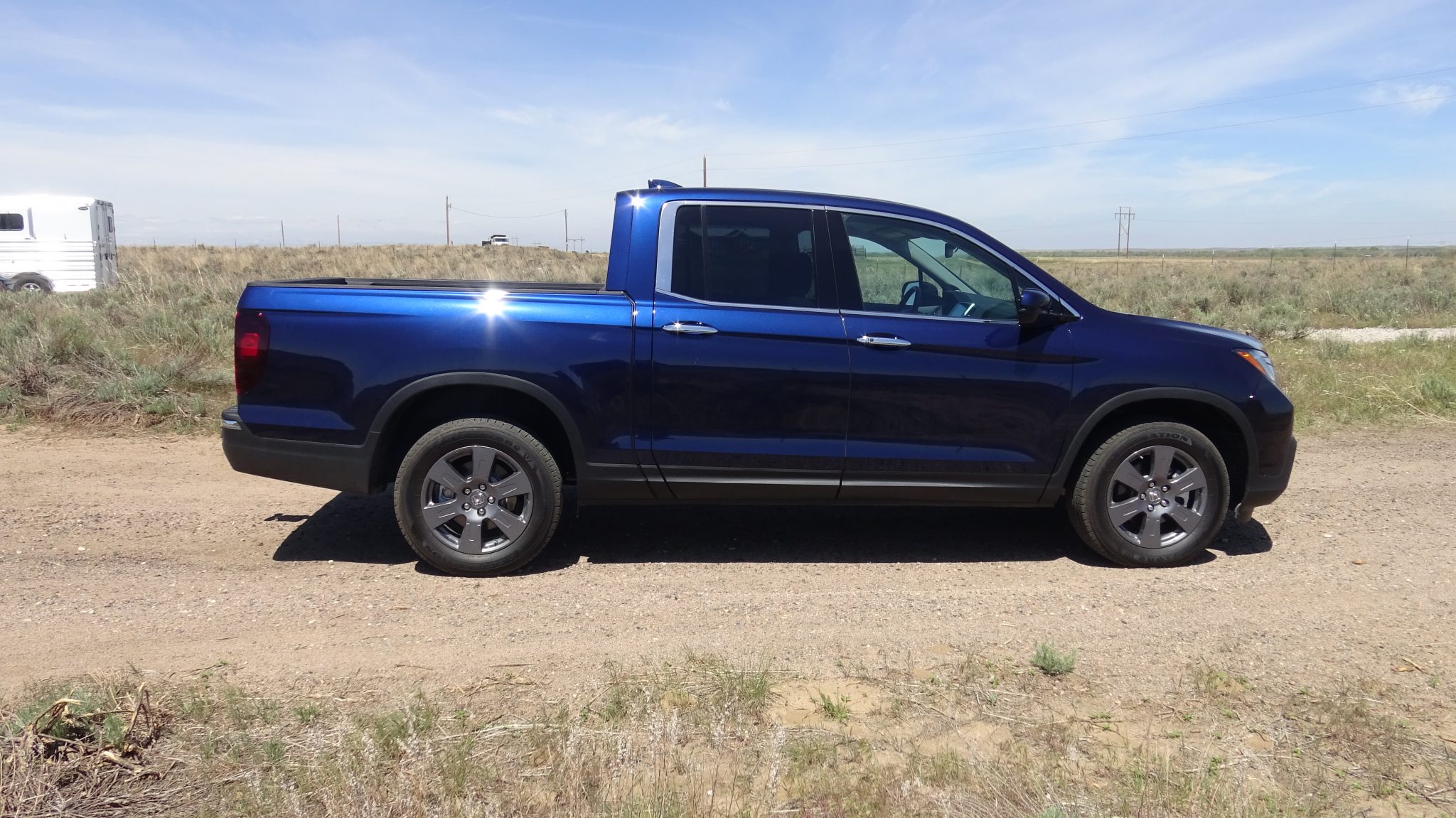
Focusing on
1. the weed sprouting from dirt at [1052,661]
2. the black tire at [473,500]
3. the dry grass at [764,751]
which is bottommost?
the dry grass at [764,751]

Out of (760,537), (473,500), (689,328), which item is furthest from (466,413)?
(760,537)

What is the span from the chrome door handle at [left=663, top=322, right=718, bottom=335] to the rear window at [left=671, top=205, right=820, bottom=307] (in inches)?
7.3

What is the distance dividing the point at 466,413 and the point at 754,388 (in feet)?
5.00

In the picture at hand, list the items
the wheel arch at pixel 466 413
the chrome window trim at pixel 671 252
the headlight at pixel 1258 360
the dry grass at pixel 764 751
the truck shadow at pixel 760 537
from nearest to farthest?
the dry grass at pixel 764 751 < the wheel arch at pixel 466 413 < the chrome window trim at pixel 671 252 < the headlight at pixel 1258 360 < the truck shadow at pixel 760 537

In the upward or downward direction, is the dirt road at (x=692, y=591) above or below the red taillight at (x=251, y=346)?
below

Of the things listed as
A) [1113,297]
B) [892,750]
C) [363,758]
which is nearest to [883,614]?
[892,750]

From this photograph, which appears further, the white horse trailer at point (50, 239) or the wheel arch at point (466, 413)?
the white horse trailer at point (50, 239)

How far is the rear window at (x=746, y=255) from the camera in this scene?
16.5 ft

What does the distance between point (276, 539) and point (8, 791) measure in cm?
292

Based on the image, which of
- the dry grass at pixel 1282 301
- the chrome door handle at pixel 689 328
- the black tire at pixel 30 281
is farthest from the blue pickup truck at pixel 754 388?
the black tire at pixel 30 281

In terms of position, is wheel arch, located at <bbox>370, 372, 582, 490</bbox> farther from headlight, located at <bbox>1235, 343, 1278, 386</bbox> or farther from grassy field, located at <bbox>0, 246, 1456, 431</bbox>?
grassy field, located at <bbox>0, 246, 1456, 431</bbox>

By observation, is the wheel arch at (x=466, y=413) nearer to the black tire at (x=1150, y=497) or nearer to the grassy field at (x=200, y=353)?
the black tire at (x=1150, y=497)

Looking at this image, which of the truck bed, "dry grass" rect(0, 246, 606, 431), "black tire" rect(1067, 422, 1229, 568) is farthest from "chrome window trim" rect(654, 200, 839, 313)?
"dry grass" rect(0, 246, 606, 431)

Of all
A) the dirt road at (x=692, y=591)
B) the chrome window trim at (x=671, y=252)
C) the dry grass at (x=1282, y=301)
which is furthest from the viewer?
the dry grass at (x=1282, y=301)
